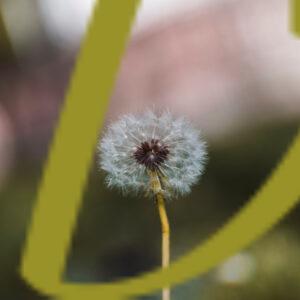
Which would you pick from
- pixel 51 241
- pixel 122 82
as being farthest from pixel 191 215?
pixel 51 241

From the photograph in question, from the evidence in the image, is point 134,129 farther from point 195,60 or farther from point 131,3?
point 195,60

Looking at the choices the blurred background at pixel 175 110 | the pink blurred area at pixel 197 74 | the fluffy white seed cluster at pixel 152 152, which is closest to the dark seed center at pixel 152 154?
the fluffy white seed cluster at pixel 152 152

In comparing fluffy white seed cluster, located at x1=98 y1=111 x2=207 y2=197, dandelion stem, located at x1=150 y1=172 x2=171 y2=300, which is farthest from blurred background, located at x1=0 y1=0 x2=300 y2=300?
dandelion stem, located at x1=150 y1=172 x2=171 y2=300

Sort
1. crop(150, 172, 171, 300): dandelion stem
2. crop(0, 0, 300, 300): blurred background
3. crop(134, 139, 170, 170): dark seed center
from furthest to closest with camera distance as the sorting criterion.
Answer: crop(0, 0, 300, 300): blurred background < crop(134, 139, 170, 170): dark seed center < crop(150, 172, 171, 300): dandelion stem

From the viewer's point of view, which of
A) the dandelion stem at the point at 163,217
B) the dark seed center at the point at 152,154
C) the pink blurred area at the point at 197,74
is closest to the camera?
the dandelion stem at the point at 163,217

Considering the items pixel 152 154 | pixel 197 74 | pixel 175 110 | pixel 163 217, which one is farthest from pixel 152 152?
pixel 197 74

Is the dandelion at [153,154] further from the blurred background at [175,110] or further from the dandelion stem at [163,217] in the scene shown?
the blurred background at [175,110]

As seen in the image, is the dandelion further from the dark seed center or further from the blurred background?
the blurred background
